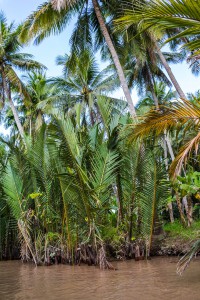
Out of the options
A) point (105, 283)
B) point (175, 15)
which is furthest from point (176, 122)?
point (105, 283)

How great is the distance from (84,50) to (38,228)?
9.48 m

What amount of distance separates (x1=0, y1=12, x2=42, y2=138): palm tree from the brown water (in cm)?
1266

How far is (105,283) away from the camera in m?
5.39

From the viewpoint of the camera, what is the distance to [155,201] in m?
8.21

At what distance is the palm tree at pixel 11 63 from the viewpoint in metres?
18.7

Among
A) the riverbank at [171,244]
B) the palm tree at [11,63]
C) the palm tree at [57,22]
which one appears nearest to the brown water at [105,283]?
the riverbank at [171,244]

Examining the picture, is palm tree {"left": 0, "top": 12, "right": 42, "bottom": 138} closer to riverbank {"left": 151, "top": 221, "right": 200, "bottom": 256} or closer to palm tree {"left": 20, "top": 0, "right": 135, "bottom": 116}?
palm tree {"left": 20, "top": 0, "right": 135, "bottom": 116}

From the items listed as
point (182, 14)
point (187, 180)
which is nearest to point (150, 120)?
point (182, 14)

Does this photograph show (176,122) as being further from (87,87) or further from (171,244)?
(87,87)

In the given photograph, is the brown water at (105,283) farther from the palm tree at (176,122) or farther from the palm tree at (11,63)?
the palm tree at (11,63)

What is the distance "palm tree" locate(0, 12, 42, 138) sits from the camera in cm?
1870

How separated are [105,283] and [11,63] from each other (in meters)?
16.8

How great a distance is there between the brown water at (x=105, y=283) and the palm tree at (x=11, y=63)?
12.7m

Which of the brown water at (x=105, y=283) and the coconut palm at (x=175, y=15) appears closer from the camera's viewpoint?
the coconut palm at (x=175, y=15)
